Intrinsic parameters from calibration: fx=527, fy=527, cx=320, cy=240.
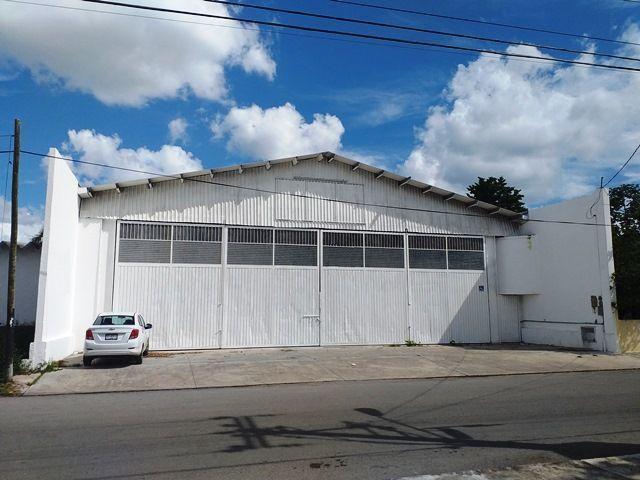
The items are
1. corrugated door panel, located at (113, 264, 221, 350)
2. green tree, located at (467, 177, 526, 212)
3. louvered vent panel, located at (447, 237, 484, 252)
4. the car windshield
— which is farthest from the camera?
green tree, located at (467, 177, 526, 212)

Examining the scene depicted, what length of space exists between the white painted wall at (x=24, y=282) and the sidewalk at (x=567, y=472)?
A: 71.6 feet

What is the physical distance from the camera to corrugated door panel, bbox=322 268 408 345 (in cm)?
2114

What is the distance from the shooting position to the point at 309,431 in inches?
308

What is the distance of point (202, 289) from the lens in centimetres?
1961

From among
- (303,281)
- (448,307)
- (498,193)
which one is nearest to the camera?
(303,281)

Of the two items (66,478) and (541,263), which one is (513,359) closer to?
(541,263)

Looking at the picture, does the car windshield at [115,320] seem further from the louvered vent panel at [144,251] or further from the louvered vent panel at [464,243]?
the louvered vent panel at [464,243]

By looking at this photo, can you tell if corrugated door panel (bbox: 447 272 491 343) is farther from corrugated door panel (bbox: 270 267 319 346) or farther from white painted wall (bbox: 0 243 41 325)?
white painted wall (bbox: 0 243 41 325)

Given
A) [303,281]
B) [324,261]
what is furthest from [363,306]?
[303,281]

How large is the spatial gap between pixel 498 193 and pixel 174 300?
91.4 ft

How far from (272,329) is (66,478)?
14648 millimetres

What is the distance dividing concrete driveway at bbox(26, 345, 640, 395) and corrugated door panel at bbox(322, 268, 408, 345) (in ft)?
2.92

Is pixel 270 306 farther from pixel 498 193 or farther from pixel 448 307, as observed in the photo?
pixel 498 193

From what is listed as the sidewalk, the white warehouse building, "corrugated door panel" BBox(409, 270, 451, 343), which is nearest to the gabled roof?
the white warehouse building
